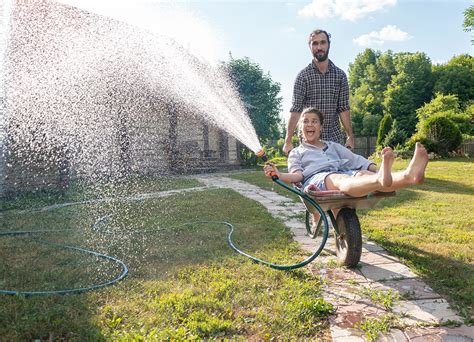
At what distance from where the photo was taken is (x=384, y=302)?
8.68 feet

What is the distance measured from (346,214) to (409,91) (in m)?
40.8

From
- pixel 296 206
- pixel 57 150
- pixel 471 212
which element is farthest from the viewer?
pixel 57 150

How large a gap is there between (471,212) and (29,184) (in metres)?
8.78

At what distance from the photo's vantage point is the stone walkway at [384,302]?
2.27 metres

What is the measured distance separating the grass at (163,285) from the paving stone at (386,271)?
490mm

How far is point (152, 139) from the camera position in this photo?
48.1ft

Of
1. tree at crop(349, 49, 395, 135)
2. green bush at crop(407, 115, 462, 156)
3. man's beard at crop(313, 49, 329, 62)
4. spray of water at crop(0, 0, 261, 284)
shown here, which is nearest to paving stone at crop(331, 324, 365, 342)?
spray of water at crop(0, 0, 261, 284)

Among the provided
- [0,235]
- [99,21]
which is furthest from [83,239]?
[99,21]

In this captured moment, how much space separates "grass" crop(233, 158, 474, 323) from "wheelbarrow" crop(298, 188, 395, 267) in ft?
1.88

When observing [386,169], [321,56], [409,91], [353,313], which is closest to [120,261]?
[353,313]

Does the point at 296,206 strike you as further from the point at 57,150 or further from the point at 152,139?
the point at 152,139

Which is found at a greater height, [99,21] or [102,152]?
[99,21]

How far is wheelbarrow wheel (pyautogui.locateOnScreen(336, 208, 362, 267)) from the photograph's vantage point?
10.6 feet

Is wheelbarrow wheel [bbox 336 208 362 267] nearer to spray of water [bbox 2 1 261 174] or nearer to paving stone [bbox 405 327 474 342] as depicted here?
paving stone [bbox 405 327 474 342]
